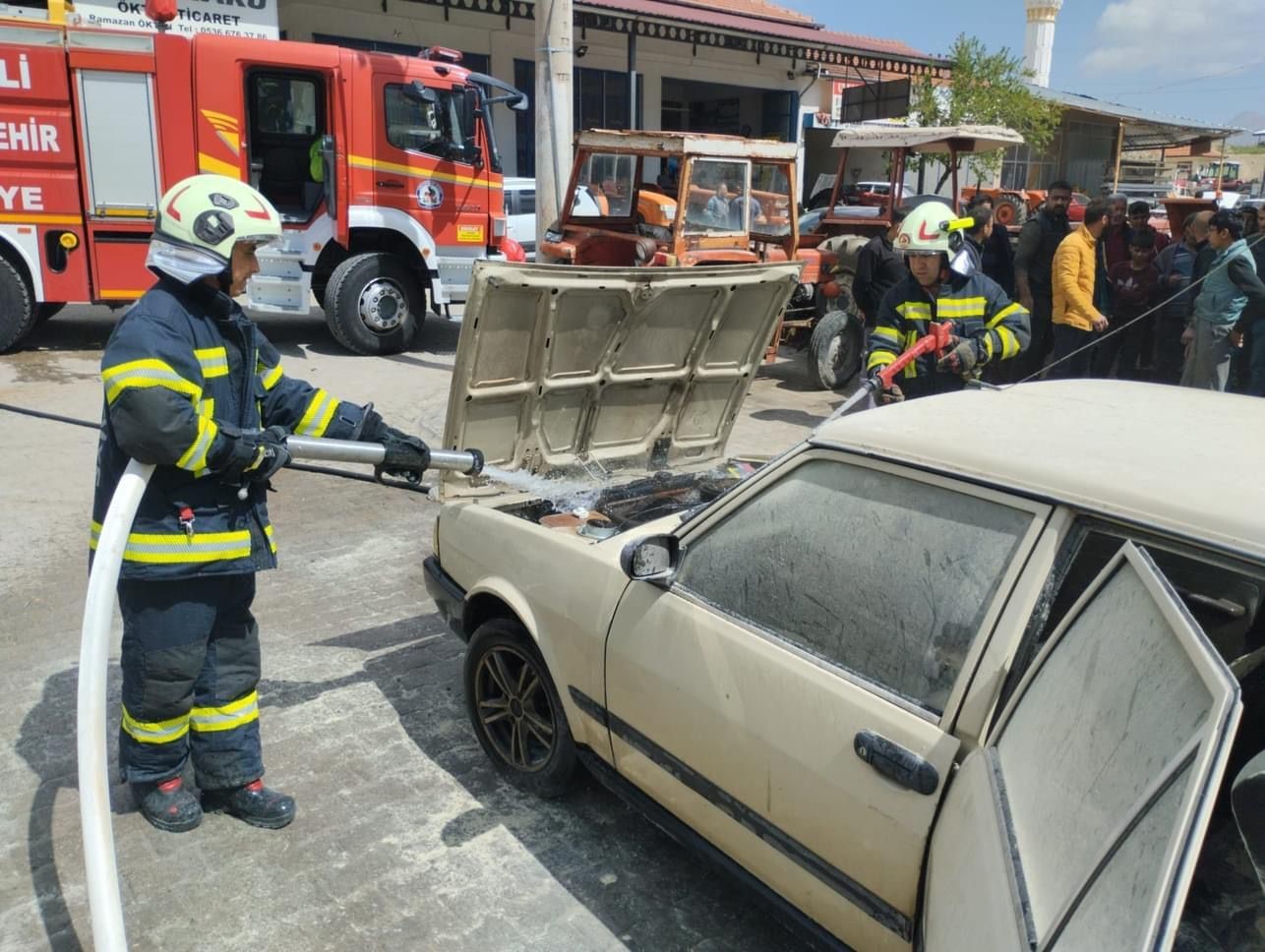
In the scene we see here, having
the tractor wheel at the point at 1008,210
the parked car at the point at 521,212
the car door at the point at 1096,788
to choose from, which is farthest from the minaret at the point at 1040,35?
the car door at the point at 1096,788

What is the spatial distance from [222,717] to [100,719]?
70 cm

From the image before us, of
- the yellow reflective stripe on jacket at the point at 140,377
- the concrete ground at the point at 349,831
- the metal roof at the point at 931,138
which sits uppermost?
the metal roof at the point at 931,138

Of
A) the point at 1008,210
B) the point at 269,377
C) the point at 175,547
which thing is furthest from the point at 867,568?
the point at 1008,210

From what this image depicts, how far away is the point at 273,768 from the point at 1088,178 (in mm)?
33655

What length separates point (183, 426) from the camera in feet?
8.76

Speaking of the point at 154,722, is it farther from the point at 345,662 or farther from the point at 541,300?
the point at 541,300

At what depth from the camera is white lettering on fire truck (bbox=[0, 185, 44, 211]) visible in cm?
933

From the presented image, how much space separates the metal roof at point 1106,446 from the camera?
5.92 ft

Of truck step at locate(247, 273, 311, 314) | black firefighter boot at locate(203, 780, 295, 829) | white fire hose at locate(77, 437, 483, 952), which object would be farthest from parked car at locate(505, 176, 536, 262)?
white fire hose at locate(77, 437, 483, 952)

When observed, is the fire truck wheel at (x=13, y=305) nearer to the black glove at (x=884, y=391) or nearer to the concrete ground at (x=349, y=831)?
the concrete ground at (x=349, y=831)

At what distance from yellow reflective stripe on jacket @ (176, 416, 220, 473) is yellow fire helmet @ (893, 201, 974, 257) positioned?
317 cm

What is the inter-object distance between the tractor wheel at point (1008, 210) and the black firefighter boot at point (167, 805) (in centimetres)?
1091

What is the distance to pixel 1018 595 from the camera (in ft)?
6.41

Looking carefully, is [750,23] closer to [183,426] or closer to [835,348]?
[835,348]
